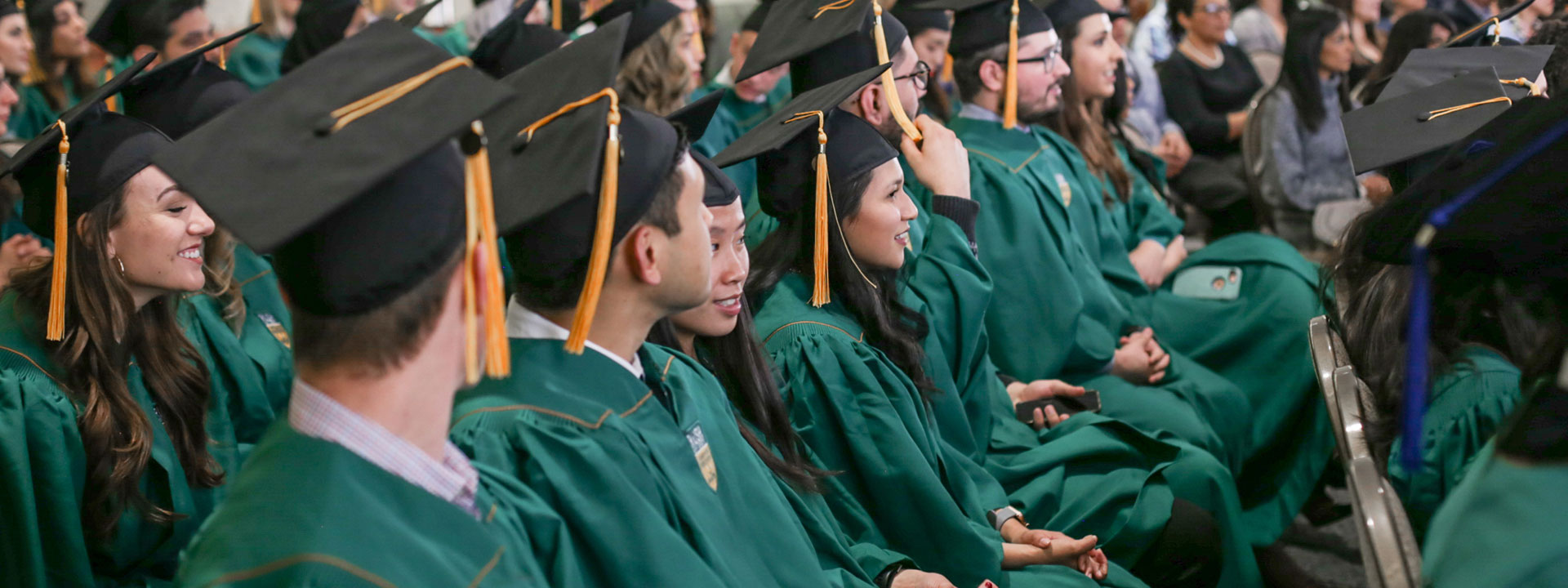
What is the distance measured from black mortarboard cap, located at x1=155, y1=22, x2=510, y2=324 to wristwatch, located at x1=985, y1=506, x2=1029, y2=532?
171cm

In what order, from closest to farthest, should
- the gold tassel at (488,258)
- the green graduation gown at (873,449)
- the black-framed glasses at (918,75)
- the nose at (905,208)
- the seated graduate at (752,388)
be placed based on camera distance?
the gold tassel at (488,258), the seated graduate at (752,388), the green graduation gown at (873,449), the nose at (905,208), the black-framed glasses at (918,75)

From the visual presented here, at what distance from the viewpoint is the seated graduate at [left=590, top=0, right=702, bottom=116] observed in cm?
493

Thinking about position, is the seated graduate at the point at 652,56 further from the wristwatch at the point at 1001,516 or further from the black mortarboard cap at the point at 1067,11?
the wristwatch at the point at 1001,516

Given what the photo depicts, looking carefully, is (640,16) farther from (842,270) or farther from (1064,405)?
(842,270)

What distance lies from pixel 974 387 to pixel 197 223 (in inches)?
69.9

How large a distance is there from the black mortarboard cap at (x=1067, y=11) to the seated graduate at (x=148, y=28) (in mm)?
3265

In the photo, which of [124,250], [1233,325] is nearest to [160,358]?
[124,250]

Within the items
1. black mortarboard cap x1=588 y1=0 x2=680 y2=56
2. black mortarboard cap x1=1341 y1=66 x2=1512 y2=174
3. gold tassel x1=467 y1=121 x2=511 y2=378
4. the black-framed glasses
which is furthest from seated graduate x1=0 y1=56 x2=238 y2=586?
black mortarboard cap x1=588 y1=0 x2=680 y2=56

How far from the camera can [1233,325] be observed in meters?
4.06

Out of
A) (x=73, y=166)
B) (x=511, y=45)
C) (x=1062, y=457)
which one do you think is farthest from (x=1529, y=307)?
(x=511, y=45)

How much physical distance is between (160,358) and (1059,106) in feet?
10.3

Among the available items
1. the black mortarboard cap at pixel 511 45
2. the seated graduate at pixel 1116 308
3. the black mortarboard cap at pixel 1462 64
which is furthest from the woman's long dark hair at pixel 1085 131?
the black mortarboard cap at pixel 511 45

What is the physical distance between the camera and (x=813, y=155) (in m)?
2.57

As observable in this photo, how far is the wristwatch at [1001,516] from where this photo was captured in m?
2.72
